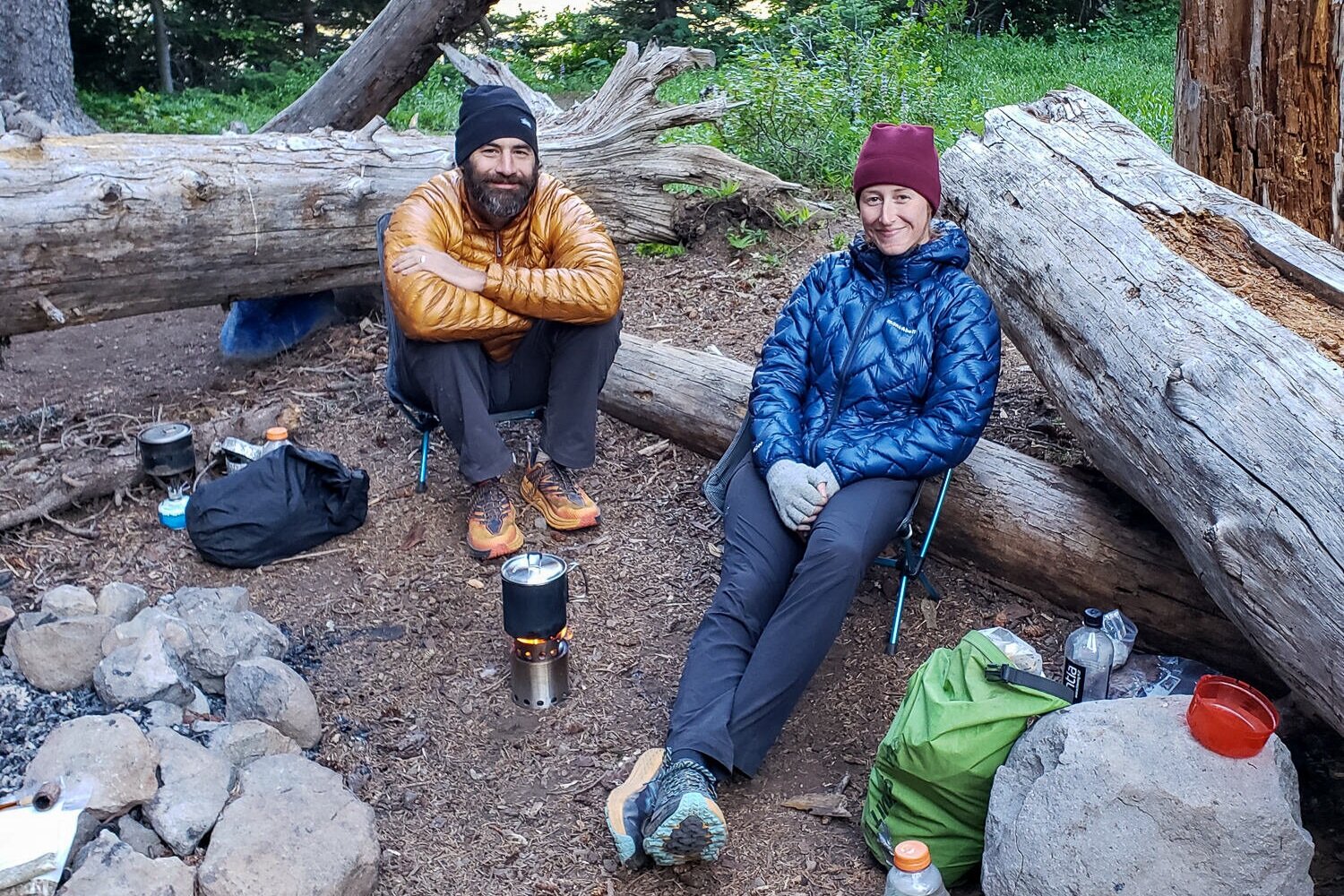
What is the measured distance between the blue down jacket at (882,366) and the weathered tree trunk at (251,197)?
2802mm

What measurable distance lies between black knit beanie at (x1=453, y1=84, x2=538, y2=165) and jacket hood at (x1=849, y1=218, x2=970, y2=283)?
4.32ft

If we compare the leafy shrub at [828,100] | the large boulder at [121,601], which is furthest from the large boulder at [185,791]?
the leafy shrub at [828,100]

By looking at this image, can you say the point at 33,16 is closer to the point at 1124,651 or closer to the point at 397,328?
the point at 397,328

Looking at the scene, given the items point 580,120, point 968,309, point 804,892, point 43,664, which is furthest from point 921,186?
point 580,120

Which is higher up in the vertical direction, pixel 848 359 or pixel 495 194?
pixel 495 194

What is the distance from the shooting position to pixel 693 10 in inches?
653

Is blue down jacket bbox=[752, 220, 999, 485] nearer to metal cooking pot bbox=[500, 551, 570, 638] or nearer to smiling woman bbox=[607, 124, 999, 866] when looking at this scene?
smiling woman bbox=[607, 124, 999, 866]

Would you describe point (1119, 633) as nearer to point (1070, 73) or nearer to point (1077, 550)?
point (1077, 550)

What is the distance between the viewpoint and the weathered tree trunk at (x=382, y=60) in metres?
6.83

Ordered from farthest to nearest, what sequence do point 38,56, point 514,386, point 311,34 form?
point 311,34
point 38,56
point 514,386

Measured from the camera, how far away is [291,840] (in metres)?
2.70

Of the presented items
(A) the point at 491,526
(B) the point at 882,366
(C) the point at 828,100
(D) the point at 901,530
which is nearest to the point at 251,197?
(A) the point at 491,526

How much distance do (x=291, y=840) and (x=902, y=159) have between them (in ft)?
8.36

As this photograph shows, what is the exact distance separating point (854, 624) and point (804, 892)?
1152 mm
